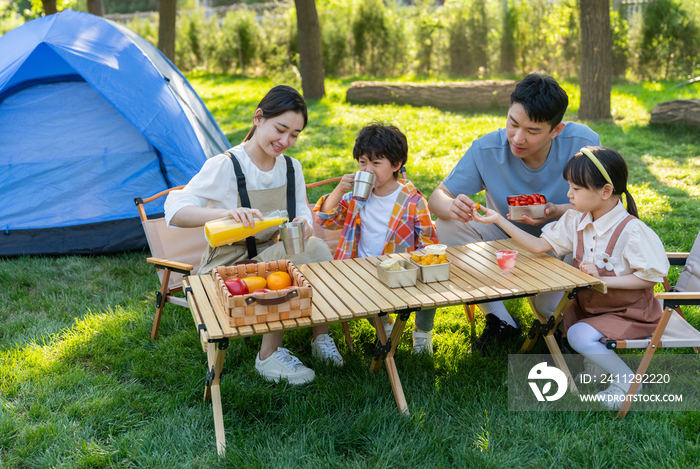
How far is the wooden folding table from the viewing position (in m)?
2.12

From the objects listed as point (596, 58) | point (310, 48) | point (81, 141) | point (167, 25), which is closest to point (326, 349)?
point (81, 141)

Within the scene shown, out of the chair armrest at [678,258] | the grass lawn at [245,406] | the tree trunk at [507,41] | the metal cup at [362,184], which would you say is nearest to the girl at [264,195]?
the grass lawn at [245,406]

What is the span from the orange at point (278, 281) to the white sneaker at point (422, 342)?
3.40 ft

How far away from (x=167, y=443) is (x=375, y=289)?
1.07 m

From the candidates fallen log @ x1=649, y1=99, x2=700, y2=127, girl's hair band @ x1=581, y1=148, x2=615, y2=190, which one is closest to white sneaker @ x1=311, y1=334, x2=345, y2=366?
girl's hair band @ x1=581, y1=148, x2=615, y2=190

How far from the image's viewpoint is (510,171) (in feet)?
10.5

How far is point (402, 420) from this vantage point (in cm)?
244

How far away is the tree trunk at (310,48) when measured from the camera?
9758mm

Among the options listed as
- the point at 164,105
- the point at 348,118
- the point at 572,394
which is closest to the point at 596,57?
the point at 348,118

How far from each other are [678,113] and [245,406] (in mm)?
7074

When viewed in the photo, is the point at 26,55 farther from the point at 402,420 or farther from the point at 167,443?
the point at 402,420

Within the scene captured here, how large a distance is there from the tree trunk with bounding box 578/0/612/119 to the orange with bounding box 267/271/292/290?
714 cm

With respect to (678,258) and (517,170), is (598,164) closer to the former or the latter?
(517,170)

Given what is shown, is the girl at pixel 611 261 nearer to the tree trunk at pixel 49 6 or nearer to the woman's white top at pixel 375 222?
the woman's white top at pixel 375 222
